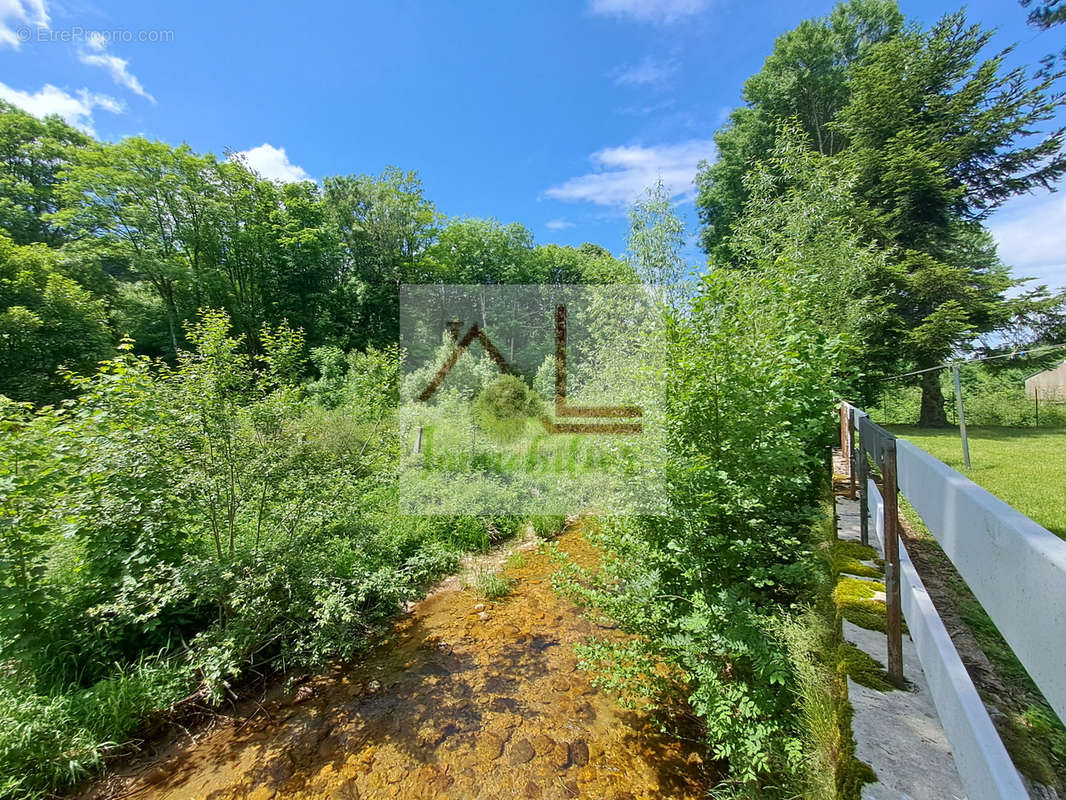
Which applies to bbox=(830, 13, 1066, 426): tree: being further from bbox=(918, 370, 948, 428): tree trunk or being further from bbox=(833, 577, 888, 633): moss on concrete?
bbox=(833, 577, 888, 633): moss on concrete

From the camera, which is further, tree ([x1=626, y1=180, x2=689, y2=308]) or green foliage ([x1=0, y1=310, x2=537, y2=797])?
tree ([x1=626, y1=180, x2=689, y2=308])

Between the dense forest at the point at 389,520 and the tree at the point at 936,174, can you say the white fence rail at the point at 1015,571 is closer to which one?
the dense forest at the point at 389,520

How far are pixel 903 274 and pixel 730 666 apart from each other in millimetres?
11733

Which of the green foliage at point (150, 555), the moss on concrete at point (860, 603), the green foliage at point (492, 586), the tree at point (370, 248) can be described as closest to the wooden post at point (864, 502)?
the moss on concrete at point (860, 603)

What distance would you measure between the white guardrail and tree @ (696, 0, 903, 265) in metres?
15.5

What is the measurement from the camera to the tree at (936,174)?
9.47m

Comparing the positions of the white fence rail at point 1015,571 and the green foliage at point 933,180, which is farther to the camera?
the green foliage at point 933,180

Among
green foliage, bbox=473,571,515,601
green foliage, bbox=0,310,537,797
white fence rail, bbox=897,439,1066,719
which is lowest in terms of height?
green foliage, bbox=473,571,515,601

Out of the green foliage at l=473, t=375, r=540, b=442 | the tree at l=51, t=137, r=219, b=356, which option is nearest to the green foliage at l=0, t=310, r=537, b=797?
the green foliage at l=473, t=375, r=540, b=442

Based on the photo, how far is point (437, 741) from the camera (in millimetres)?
2682

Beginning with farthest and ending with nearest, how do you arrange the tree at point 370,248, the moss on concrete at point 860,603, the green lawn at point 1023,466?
the tree at point 370,248 → the green lawn at point 1023,466 → the moss on concrete at point 860,603

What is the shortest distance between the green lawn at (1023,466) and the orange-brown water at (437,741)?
297 cm

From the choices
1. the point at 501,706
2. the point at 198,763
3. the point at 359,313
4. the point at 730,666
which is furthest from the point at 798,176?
the point at 359,313

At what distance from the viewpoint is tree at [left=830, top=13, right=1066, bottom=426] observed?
9.47 metres
